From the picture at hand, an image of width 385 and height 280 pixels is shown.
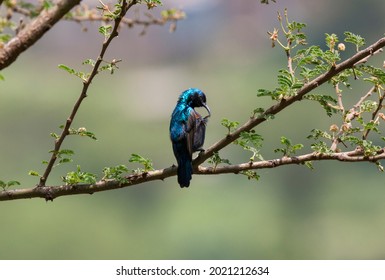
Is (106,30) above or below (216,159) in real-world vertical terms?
above

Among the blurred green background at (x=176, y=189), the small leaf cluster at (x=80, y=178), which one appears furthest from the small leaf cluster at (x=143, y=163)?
the blurred green background at (x=176, y=189)

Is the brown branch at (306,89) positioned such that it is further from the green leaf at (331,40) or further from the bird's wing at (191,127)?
the bird's wing at (191,127)

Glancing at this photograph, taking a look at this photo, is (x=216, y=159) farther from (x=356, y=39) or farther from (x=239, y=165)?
(x=356, y=39)

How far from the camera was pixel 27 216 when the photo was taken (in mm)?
61844

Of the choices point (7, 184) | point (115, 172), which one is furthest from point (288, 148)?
point (7, 184)

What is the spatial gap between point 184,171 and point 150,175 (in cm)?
98

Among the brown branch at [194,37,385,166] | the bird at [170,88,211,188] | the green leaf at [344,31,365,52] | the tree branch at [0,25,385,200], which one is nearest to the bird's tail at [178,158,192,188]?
the bird at [170,88,211,188]

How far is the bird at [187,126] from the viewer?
6707 mm

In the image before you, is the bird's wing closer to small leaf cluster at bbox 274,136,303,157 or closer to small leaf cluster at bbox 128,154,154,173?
small leaf cluster at bbox 128,154,154,173

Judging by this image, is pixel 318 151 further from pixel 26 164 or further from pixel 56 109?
pixel 56 109

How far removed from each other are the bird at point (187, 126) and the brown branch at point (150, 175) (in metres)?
1.41

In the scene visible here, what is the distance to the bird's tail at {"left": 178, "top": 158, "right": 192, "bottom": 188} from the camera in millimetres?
5731

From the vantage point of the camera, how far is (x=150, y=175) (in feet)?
15.9
